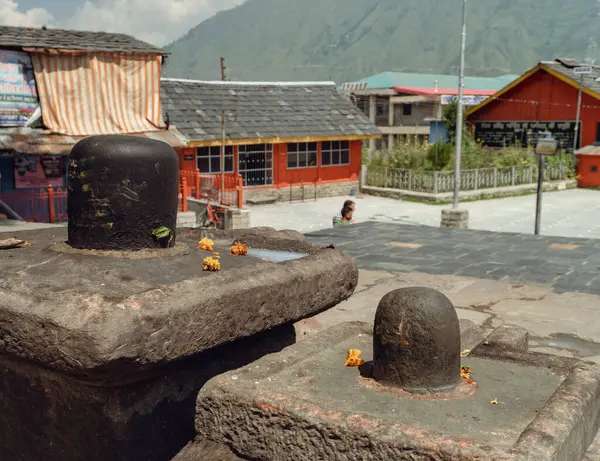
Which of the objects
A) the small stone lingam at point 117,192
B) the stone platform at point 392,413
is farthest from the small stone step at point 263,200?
the stone platform at point 392,413

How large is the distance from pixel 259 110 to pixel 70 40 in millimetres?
9475

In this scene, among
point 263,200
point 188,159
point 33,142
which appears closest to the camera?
point 33,142

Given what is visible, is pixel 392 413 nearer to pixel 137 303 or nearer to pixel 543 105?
pixel 137 303

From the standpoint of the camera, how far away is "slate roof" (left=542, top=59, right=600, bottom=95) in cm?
2977

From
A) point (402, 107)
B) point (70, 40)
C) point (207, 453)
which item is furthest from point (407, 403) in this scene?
point (402, 107)

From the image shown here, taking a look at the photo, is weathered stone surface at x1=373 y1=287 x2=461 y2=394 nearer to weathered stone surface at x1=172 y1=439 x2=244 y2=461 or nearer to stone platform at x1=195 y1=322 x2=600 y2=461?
stone platform at x1=195 y1=322 x2=600 y2=461

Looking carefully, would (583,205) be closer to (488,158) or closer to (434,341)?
(488,158)

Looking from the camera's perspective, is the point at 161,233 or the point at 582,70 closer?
the point at 161,233

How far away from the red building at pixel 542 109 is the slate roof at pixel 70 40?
19.1m

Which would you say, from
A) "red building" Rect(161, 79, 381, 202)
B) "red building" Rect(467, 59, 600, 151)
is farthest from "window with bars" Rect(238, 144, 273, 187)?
"red building" Rect(467, 59, 600, 151)

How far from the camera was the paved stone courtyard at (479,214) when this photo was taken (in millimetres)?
18328

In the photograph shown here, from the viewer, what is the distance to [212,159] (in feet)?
76.4

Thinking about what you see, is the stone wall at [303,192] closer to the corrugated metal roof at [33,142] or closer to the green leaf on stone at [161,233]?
the corrugated metal roof at [33,142]

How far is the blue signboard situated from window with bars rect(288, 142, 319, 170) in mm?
10993
